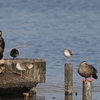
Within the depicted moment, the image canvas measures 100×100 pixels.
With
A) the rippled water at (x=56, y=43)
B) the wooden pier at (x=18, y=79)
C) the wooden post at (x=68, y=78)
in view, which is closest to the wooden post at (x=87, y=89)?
the wooden pier at (x=18, y=79)

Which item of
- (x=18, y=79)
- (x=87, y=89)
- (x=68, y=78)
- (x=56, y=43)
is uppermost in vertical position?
(x=56, y=43)

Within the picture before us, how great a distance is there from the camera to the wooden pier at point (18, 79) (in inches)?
836

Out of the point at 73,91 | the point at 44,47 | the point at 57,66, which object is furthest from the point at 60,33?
the point at 73,91

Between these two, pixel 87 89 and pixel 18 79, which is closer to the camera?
pixel 87 89

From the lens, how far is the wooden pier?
21234 millimetres

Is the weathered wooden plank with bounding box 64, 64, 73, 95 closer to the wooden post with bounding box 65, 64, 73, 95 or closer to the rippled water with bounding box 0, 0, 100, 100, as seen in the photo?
the wooden post with bounding box 65, 64, 73, 95

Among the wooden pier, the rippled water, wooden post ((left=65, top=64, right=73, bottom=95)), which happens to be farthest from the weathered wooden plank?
the wooden pier

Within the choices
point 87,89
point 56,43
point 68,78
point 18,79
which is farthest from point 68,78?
point 56,43

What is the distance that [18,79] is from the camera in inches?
844

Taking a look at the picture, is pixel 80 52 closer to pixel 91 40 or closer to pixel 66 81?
pixel 91 40

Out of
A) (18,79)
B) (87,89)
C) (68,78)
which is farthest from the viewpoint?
(68,78)

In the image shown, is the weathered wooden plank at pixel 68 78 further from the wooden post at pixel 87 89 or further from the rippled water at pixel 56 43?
the wooden post at pixel 87 89

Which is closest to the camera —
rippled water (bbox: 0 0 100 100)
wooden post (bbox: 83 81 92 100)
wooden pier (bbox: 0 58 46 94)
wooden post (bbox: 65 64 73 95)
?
wooden post (bbox: 83 81 92 100)

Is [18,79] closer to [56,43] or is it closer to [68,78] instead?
[68,78]
